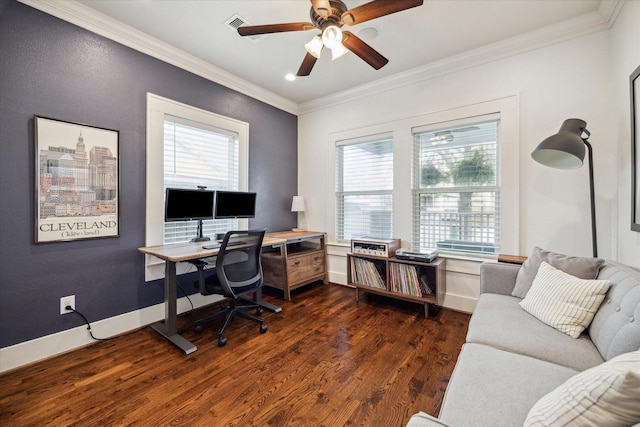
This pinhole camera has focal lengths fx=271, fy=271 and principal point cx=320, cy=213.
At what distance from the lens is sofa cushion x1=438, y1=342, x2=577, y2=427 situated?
874 millimetres

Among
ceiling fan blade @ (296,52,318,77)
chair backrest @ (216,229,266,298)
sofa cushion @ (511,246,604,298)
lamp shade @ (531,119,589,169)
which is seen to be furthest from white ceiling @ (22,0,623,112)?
sofa cushion @ (511,246,604,298)

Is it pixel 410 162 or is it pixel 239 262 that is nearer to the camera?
pixel 239 262

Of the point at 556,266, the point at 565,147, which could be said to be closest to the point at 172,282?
the point at 556,266

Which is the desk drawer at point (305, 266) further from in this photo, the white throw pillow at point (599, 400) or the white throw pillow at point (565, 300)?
the white throw pillow at point (599, 400)

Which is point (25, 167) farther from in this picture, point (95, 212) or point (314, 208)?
point (314, 208)

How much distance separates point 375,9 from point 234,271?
214 centimetres

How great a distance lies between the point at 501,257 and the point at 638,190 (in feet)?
3.09

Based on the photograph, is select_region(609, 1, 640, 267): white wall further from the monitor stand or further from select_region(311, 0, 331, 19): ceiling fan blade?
the monitor stand

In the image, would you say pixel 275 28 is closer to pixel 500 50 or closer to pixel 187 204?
pixel 187 204

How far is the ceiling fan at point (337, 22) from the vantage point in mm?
1567

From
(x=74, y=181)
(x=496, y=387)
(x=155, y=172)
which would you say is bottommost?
(x=496, y=387)

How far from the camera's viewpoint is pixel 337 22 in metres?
1.73

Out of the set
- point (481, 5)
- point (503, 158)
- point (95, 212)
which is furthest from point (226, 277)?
point (481, 5)

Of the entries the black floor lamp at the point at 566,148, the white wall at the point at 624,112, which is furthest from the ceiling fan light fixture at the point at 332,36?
the white wall at the point at 624,112
